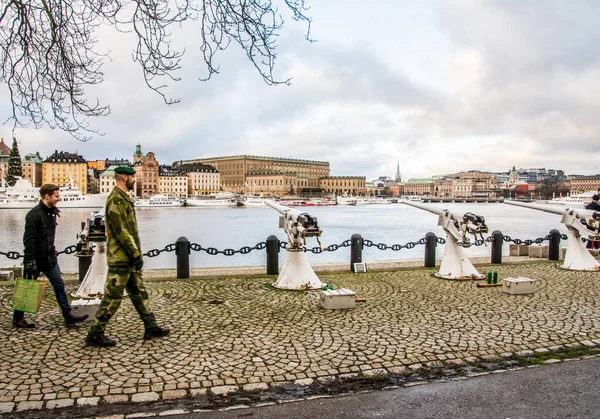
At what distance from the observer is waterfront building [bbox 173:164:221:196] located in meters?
163

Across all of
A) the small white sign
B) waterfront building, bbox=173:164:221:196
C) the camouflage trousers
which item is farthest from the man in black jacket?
waterfront building, bbox=173:164:221:196

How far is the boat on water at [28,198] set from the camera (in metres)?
84.6

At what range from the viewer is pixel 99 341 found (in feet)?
18.6

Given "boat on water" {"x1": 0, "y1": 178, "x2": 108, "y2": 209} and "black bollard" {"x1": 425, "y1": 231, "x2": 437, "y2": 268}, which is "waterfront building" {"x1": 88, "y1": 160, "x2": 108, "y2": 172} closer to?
"boat on water" {"x1": 0, "y1": 178, "x2": 108, "y2": 209}

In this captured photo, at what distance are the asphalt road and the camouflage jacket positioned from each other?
7.58 feet

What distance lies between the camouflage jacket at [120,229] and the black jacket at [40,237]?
122 cm

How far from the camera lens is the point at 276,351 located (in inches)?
223

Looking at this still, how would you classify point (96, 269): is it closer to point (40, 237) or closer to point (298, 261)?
point (40, 237)

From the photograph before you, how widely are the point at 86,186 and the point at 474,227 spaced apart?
14027cm

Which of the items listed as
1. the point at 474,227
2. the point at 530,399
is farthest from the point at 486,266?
the point at 530,399

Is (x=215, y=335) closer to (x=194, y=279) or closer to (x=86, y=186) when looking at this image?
(x=194, y=279)

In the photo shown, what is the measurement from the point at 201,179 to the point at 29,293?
533 ft

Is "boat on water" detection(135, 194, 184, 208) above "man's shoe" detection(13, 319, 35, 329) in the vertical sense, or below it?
below

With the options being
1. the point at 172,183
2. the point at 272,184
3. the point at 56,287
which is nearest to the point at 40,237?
the point at 56,287
